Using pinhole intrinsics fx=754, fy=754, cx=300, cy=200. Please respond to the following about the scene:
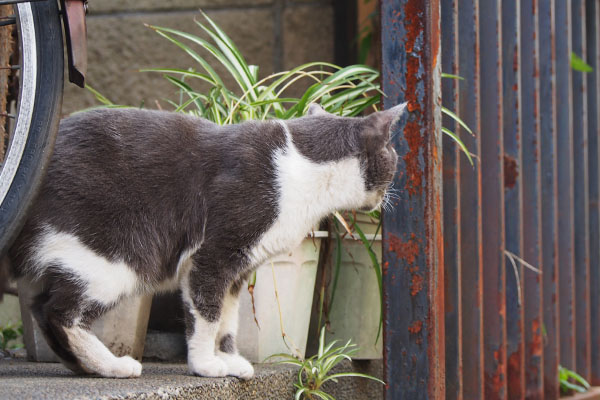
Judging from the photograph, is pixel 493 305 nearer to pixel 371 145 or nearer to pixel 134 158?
pixel 371 145

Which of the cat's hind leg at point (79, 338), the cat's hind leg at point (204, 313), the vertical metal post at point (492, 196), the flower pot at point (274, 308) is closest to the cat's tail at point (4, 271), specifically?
the cat's hind leg at point (79, 338)

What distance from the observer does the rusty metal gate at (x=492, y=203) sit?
1.87 metres

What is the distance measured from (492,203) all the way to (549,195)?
1.51 ft

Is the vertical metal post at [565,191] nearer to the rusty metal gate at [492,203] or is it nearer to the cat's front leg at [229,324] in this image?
the rusty metal gate at [492,203]

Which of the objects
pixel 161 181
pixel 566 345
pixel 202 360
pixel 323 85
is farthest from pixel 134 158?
pixel 566 345

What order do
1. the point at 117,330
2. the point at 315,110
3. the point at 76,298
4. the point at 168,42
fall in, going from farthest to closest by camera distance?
the point at 168,42, the point at 315,110, the point at 117,330, the point at 76,298

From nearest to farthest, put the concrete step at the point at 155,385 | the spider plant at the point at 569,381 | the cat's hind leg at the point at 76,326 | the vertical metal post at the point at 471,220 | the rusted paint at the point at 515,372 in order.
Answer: the concrete step at the point at 155,385, the cat's hind leg at the point at 76,326, the vertical metal post at the point at 471,220, the rusted paint at the point at 515,372, the spider plant at the point at 569,381

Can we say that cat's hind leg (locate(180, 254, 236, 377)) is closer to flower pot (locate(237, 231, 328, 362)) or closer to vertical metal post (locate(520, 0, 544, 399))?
flower pot (locate(237, 231, 328, 362))

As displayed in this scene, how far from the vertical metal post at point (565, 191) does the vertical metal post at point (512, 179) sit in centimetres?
44

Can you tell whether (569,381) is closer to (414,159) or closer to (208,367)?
(414,159)

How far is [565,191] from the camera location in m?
2.82

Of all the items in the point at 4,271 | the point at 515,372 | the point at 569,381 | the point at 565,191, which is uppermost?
the point at 565,191

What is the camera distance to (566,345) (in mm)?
2846

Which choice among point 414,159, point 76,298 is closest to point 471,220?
point 414,159
